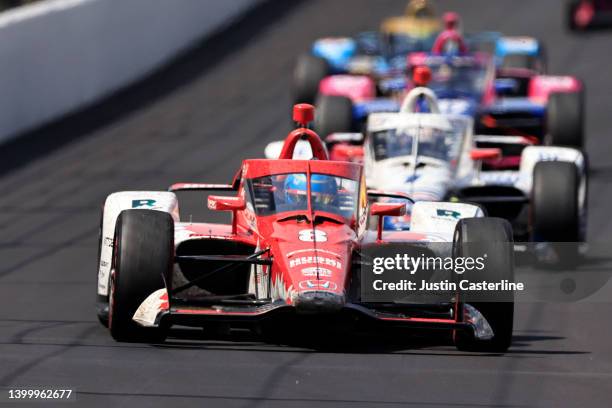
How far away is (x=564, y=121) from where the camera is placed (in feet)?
57.6

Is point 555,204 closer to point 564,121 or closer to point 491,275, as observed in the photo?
point 491,275

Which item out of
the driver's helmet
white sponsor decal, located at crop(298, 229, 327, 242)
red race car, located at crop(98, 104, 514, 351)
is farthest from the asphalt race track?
the driver's helmet

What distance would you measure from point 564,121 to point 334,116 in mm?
2572

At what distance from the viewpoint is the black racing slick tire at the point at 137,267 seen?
9.69 m

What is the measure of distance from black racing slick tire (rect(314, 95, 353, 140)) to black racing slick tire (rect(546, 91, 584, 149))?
88.6 inches

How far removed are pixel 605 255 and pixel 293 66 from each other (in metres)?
12.9

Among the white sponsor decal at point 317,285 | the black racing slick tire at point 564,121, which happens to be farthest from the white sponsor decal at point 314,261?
the black racing slick tire at point 564,121

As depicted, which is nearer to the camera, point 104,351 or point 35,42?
→ point 104,351

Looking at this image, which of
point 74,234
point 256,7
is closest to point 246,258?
point 74,234

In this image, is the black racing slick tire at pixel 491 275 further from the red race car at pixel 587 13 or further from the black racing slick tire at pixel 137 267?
the red race car at pixel 587 13

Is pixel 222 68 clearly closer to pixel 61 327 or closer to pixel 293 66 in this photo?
pixel 293 66

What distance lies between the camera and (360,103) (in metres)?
18.3

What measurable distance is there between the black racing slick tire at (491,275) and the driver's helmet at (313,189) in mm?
1039

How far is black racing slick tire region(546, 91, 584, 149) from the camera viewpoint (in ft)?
57.6
